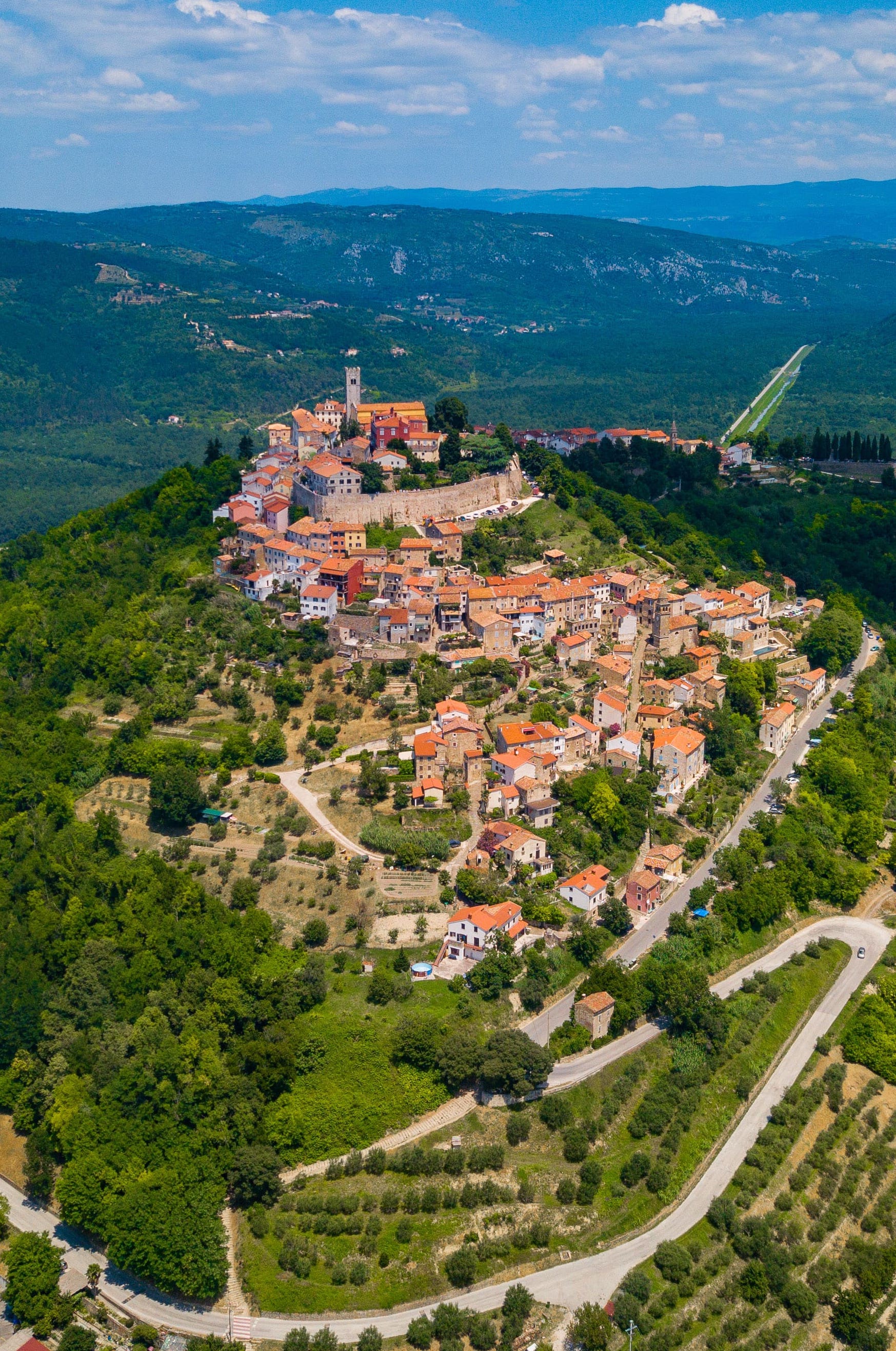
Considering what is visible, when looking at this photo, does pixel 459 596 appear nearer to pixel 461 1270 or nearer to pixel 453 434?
pixel 453 434

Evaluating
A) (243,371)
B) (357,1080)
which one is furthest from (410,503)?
(243,371)

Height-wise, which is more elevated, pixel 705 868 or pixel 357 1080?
pixel 705 868

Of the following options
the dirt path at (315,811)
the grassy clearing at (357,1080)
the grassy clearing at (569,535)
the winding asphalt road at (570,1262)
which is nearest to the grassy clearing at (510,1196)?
the grassy clearing at (357,1080)

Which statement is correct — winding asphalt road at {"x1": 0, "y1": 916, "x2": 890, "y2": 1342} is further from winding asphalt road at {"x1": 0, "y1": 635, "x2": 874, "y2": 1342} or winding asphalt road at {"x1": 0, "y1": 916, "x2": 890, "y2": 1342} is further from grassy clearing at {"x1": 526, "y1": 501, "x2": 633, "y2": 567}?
grassy clearing at {"x1": 526, "y1": 501, "x2": 633, "y2": 567}

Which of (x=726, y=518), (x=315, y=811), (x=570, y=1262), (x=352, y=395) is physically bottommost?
(x=570, y=1262)

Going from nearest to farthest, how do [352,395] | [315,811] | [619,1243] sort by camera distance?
[619,1243] < [315,811] < [352,395]

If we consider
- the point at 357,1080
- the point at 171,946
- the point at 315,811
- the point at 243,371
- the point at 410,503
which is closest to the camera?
the point at 357,1080

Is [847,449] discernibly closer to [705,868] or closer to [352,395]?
[352,395]
